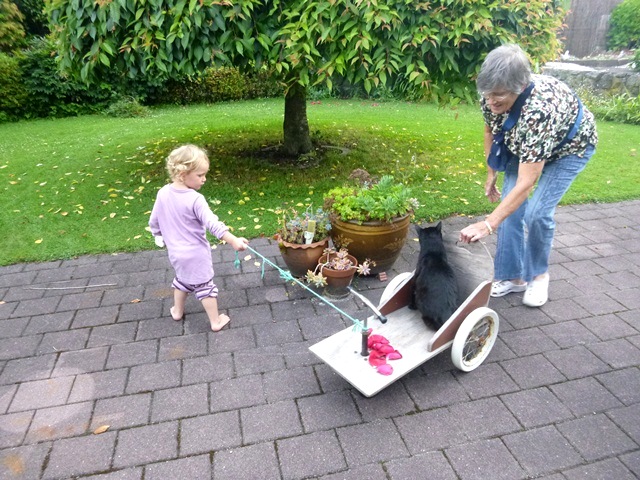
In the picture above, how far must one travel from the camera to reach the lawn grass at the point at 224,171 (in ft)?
17.5

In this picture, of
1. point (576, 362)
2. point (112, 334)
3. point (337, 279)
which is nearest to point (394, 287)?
point (337, 279)

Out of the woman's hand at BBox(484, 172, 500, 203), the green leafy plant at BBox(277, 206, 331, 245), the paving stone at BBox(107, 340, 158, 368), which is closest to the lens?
the paving stone at BBox(107, 340, 158, 368)

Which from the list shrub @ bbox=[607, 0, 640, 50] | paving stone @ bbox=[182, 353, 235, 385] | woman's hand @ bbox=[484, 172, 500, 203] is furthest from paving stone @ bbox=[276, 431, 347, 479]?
shrub @ bbox=[607, 0, 640, 50]

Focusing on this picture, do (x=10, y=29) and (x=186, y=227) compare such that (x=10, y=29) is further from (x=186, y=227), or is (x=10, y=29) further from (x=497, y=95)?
(x=497, y=95)

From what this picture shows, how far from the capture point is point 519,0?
16.1 ft

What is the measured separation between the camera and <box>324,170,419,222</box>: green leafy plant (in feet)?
12.8

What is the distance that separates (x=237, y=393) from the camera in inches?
112

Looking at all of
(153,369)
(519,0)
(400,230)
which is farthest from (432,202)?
(153,369)

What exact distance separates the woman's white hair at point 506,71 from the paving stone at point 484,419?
1.93 metres

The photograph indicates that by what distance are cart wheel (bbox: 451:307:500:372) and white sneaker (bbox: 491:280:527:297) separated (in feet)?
2.54

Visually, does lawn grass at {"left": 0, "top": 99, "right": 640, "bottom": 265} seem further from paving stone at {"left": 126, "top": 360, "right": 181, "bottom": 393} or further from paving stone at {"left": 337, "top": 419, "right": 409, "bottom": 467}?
paving stone at {"left": 337, "top": 419, "right": 409, "bottom": 467}

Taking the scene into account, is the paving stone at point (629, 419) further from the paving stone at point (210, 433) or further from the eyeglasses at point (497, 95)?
the paving stone at point (210, 433)

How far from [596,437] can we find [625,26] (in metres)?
18.7

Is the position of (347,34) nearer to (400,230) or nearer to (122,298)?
(400,230)
